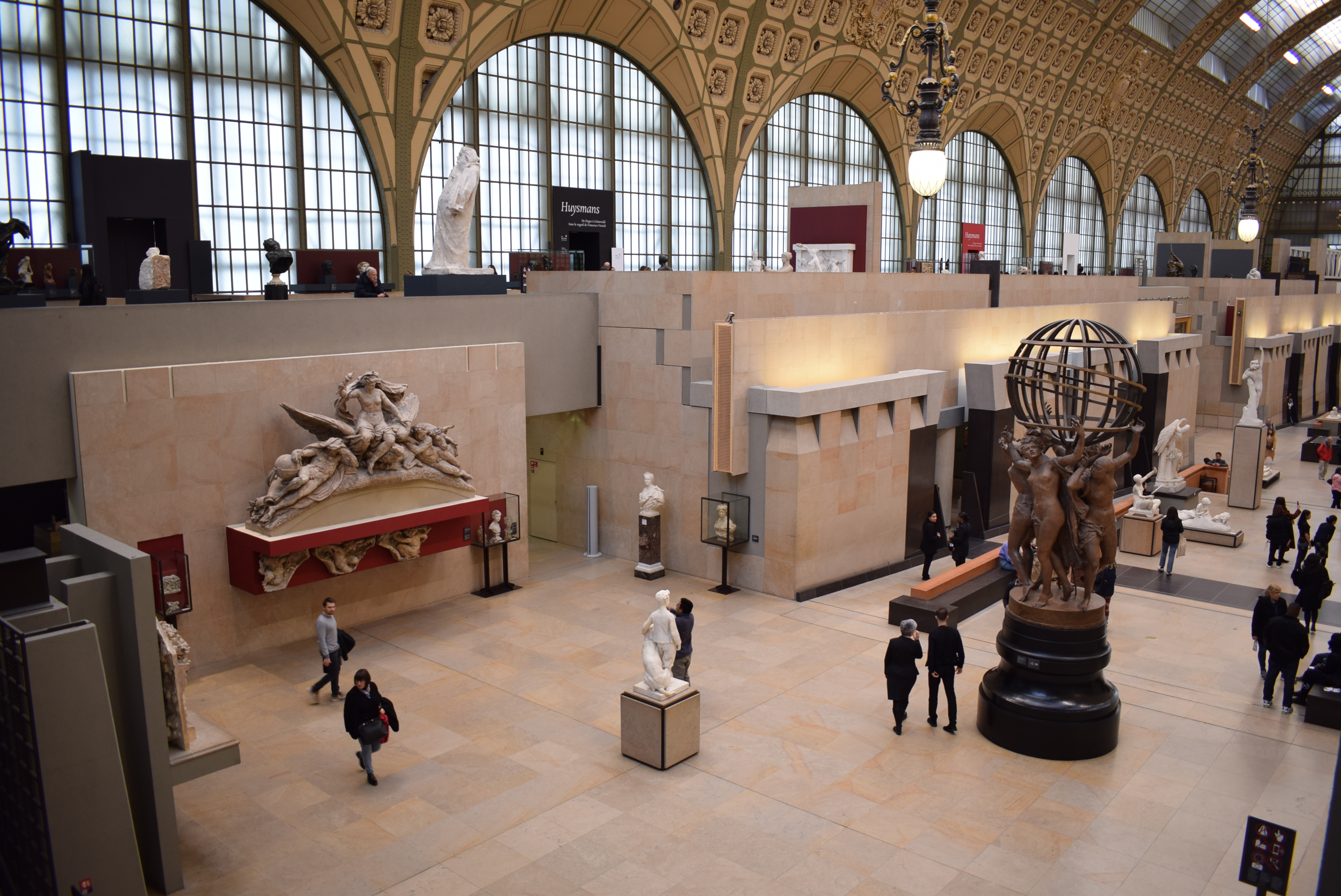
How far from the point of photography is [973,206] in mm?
45844

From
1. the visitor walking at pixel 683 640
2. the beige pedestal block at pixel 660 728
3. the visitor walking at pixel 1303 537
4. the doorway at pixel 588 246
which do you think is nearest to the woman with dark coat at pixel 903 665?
the beige pedestal block at pixel 660 728

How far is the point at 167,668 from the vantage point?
8094 millimetres

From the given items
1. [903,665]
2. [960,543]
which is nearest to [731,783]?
[903,665]

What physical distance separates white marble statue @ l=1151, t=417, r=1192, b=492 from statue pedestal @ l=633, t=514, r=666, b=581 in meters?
11.2

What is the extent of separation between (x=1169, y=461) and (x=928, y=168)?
34.4 ft

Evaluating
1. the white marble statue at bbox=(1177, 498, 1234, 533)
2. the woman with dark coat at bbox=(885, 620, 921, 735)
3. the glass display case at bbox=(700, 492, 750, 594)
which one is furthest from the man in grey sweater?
the white marble statue at bbox=(1177, 498, 1234, 533)

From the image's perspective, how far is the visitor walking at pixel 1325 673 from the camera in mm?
11438

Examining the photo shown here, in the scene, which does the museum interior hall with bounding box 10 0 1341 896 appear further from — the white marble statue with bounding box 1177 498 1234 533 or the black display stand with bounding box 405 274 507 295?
the white marble statue with bounding box 1177 498 1234 533

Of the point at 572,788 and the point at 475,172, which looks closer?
the point at 572,788

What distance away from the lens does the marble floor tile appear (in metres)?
8.34

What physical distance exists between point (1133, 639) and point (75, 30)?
2001 centimetres

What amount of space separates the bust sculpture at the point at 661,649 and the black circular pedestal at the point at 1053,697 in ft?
11.6

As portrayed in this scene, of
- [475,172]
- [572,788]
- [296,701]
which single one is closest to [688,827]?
[572,788]

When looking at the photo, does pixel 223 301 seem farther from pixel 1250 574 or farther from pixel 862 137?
pixel 862 137
